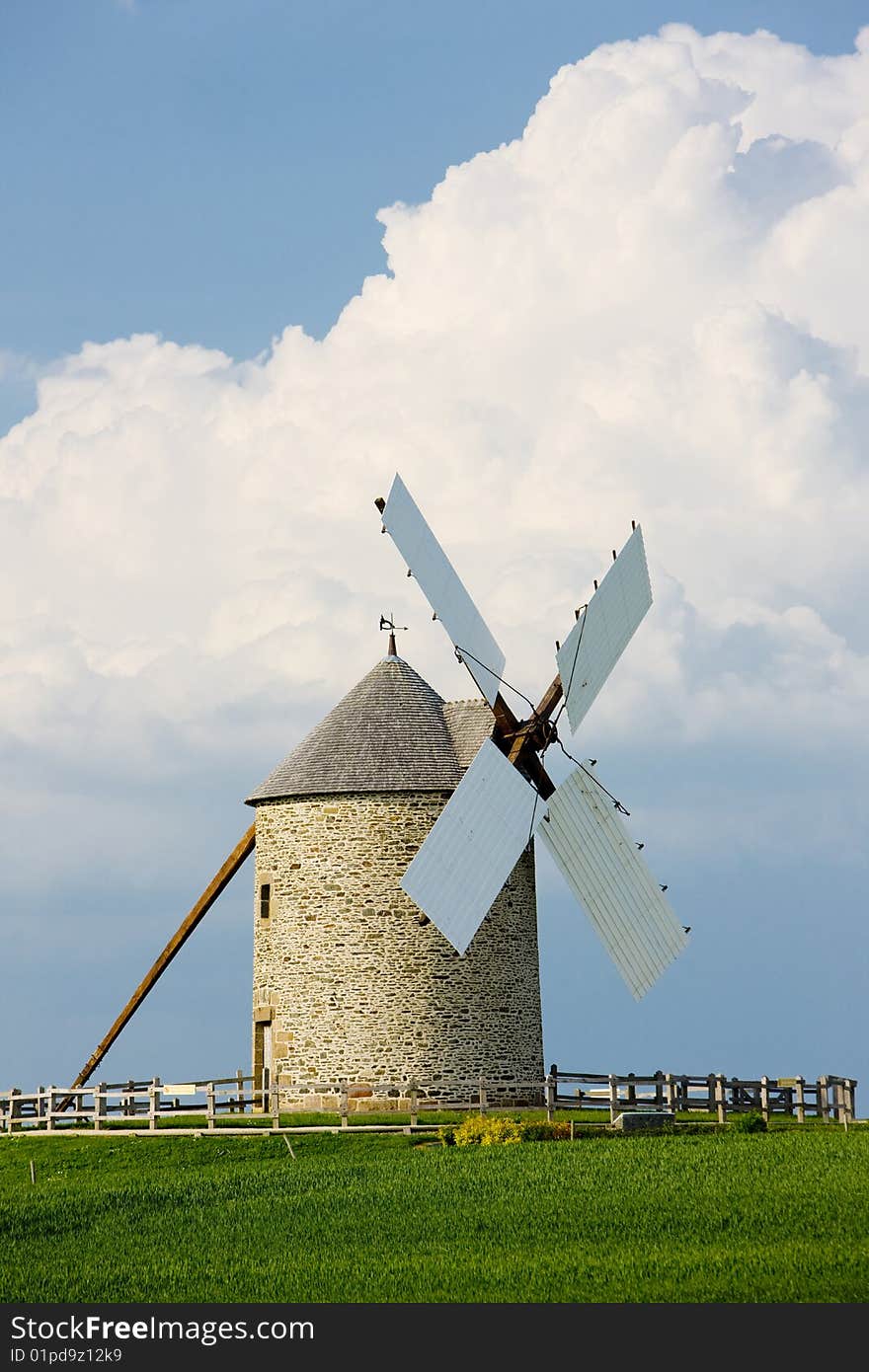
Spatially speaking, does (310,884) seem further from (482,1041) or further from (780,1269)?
(780,1269)

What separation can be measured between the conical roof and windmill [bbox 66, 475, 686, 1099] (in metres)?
0.04

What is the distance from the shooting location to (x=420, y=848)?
29.6 metres

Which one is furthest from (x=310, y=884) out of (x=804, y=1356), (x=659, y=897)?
(x=804, y=1356)

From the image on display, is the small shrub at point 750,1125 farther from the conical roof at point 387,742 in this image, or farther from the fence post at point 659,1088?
the conical roof at point 387,742

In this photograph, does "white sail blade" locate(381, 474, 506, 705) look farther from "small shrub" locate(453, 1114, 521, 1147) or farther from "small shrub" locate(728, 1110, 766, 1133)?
"small shrub" locate(728, 1110, 766, 1133)

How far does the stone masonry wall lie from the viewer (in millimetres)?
32562

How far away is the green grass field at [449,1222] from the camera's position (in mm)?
17516

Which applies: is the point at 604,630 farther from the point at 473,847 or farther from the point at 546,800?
the point at 473,847

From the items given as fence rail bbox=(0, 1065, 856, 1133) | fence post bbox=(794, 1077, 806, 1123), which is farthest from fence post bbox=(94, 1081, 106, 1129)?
fence post bbox=(794, 1077, 806, 1123)

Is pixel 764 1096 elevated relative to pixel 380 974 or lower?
lower

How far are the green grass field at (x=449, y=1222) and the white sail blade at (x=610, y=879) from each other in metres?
3.83

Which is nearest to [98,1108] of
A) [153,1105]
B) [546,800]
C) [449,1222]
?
[153,1105]

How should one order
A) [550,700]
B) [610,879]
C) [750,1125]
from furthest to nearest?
1. [550,700]
2. [610,879]
3. [750,1125]

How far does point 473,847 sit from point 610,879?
3623 mm
